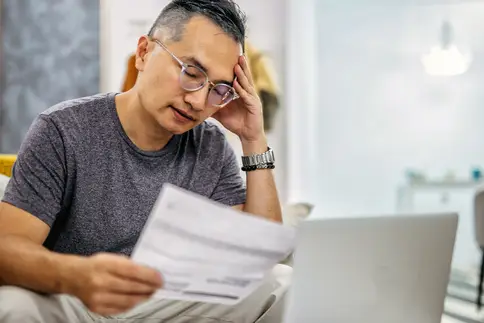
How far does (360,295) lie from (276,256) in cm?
36

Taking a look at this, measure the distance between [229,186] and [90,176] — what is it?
339 mm

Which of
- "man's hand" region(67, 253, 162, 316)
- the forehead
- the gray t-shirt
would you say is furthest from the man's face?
"man's hand" region(67, 253, 162, 316)

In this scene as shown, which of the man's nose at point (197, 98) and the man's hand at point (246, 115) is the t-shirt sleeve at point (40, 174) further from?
the man's hand at point (246, 115)

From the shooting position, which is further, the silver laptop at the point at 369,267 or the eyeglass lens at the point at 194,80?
the eyeglass lens at the point at 194,80

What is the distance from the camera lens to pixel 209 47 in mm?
1428

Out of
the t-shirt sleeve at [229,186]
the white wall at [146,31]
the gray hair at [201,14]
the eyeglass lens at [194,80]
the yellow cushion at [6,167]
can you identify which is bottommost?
the yellow cushion at [6,167]

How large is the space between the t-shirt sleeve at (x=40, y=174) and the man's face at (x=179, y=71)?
0.20 meters

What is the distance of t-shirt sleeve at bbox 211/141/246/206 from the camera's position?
5.33 ft

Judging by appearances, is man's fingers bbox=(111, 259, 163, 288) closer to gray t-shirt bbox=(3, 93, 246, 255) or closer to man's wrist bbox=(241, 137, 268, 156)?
gray t-shirt bbox=(3, 93, 246, 255)

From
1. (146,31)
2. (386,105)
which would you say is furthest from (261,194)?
(386,105)

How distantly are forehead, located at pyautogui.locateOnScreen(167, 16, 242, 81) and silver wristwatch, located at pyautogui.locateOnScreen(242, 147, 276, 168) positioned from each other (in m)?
0.21

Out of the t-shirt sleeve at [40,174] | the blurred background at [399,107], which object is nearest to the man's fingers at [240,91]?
the t-shirt sleeve at [40,174]

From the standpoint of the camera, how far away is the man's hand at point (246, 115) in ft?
5.17

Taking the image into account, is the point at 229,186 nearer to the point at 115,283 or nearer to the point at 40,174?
the point at 40,174
